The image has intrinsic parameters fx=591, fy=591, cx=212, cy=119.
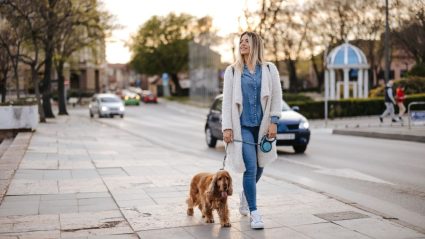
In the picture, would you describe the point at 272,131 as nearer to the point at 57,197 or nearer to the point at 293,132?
the point at 57,197

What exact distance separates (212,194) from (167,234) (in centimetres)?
60

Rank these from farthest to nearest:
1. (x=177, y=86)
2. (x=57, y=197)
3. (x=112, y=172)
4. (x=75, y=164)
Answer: (x=177, y=86) < (x=75, y=164) < (x=112, y=172) < (x=57, y=197)

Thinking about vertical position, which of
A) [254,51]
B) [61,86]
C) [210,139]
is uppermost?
[254,51]

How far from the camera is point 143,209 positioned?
23.4 feet

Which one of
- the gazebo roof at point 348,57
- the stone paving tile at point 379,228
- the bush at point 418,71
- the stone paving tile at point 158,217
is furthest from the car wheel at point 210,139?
the bush at point 418,71

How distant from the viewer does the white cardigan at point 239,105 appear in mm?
6031

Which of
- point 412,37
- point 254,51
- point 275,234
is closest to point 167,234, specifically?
point 275,234

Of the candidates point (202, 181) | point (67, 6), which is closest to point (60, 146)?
point (202, 181)

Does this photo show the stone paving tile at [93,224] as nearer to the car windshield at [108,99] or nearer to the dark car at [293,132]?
the dark car at [293,132]

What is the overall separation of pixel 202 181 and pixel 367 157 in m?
8.12

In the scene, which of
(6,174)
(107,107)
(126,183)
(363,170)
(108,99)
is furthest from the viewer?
(108,99)

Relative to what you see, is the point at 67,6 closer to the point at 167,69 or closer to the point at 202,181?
the point at 202,181

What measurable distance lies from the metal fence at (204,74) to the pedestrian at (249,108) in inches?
1895

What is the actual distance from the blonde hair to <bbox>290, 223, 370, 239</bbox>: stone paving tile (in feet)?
5.75
